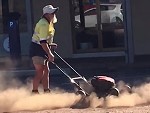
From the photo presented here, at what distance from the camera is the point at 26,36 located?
20359 mm

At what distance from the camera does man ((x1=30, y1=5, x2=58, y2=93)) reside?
11867 mm

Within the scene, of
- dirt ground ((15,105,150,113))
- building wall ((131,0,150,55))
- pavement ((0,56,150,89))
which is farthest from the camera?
building wall ((131,0,150,55))

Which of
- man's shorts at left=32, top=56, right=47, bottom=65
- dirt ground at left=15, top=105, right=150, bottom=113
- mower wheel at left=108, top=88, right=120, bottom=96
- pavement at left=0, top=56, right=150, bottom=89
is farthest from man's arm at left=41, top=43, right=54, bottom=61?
pavement at left=0, top=56, right=150, bottom=89

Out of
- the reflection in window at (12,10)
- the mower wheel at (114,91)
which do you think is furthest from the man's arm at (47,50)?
the reflection in window at (12,10)

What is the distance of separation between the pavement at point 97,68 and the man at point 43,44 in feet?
11.1

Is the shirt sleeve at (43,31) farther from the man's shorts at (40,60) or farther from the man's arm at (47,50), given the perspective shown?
the man's shorts at (40,60)

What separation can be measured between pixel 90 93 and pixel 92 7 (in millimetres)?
9229

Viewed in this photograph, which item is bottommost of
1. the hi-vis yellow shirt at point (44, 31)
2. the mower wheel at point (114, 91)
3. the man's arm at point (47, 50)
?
the mower wheel at point (114, 91)

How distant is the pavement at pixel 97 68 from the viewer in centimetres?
1647

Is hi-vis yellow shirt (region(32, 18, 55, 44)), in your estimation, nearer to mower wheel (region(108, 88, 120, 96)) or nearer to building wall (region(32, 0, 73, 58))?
mower wheel (region(108, 88, 120, 96))

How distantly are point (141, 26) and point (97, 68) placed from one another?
2.88 meters

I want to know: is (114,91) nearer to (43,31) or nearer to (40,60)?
(40,60)

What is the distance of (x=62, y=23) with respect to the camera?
67.1ft

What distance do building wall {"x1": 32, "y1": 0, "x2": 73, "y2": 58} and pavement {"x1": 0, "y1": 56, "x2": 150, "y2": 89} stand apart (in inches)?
21.0
